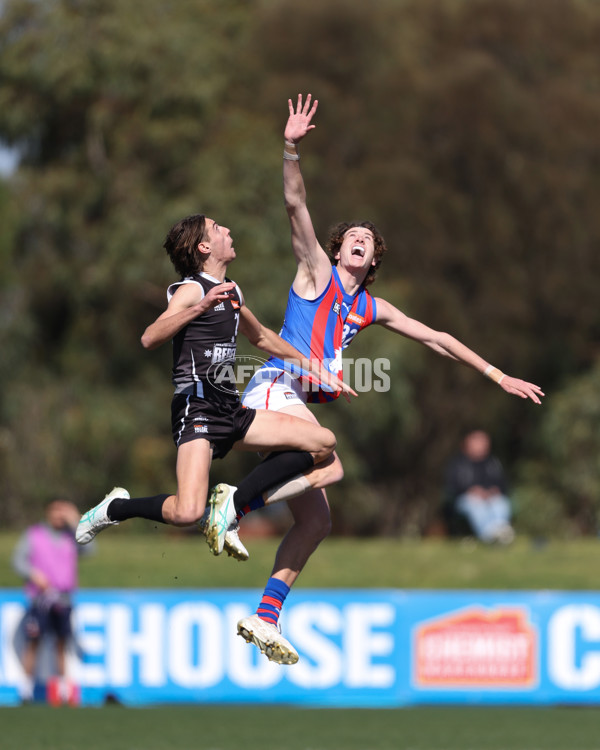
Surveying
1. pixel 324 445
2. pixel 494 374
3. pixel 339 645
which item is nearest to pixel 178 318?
pixel 324 445

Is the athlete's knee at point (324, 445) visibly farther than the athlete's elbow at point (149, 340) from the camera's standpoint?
Yes

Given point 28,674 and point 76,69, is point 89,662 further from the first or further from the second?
point 76,69

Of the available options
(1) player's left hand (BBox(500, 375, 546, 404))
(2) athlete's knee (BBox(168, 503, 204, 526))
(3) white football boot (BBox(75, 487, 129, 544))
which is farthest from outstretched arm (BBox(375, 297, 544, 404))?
(3) white football boot (BBox(75, 487, 129, 544))

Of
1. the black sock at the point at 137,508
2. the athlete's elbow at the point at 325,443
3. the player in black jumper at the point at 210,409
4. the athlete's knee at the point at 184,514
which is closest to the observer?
the athlete's knee at the point at 184,514

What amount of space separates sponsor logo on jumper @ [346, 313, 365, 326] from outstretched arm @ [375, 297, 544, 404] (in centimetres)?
13

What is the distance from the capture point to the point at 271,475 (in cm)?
809

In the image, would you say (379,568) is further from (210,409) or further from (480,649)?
(210,409)

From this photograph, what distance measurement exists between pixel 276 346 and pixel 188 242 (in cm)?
82

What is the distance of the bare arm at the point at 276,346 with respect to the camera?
26.1 feet

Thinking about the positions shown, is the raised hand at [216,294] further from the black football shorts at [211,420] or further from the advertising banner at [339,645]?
the advertising banner at [339,645]

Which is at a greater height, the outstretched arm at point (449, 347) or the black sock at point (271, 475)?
the outstretched arm at point (449, 347)

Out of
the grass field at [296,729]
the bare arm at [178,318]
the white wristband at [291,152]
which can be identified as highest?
the white wristband at [291,152]

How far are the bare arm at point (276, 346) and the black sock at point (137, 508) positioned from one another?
109cm

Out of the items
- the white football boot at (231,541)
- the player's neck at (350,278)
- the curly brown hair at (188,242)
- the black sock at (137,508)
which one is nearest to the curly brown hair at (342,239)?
the player's neck at (350,278)
